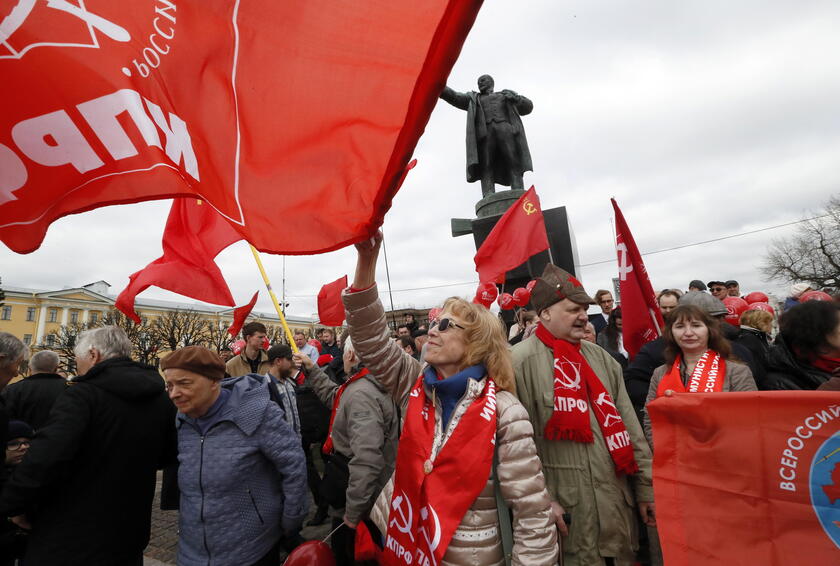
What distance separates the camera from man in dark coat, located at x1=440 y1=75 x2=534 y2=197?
29.7ft

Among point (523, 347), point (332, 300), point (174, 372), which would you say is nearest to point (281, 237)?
point (174, 372)

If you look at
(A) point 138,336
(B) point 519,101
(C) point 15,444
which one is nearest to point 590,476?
(C) point 15,444

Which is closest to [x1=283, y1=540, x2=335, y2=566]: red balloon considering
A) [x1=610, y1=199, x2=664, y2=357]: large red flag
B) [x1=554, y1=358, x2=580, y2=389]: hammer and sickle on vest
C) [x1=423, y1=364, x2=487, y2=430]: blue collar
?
[x1=423, y1=364, x2=487, y2=430]: blue collar

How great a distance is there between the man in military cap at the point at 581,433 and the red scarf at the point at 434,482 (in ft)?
1.72

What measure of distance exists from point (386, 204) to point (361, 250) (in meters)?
0.49

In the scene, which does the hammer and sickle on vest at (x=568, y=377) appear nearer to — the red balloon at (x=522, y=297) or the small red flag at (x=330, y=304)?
the red balloon at (x=522, y=297)

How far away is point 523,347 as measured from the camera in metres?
2.45

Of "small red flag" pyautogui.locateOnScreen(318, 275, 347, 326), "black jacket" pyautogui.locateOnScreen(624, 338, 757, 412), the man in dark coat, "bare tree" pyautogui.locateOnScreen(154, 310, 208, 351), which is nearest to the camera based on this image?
"black jacket" pyautogui.locateOnScreen(624, 338, 757, 412)

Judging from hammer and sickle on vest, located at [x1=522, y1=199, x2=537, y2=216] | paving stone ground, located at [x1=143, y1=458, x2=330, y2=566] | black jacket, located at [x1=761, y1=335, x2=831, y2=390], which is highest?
hammer and sickle on vest, located at [x1=522, y1=199, x2=537, y2=216]

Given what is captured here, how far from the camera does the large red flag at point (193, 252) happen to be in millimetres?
3430

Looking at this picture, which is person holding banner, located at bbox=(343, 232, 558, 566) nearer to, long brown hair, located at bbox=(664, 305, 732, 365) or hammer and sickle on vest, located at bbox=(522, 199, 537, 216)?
long brown hair, located at bbox=(664, 305, 732, 365)

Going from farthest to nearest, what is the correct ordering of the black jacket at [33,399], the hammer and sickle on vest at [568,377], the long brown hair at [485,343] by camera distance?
1. the black jacket at [33,399]
2. the hammer and sickle on vest at [568,377]
3. the long brown hair at [485,343]

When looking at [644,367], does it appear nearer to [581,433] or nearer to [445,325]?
[581,433]

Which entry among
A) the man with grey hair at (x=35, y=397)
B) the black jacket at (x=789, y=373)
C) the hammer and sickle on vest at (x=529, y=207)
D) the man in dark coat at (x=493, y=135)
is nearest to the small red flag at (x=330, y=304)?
the hammer and sickle on vest at (x=529, y=207)
